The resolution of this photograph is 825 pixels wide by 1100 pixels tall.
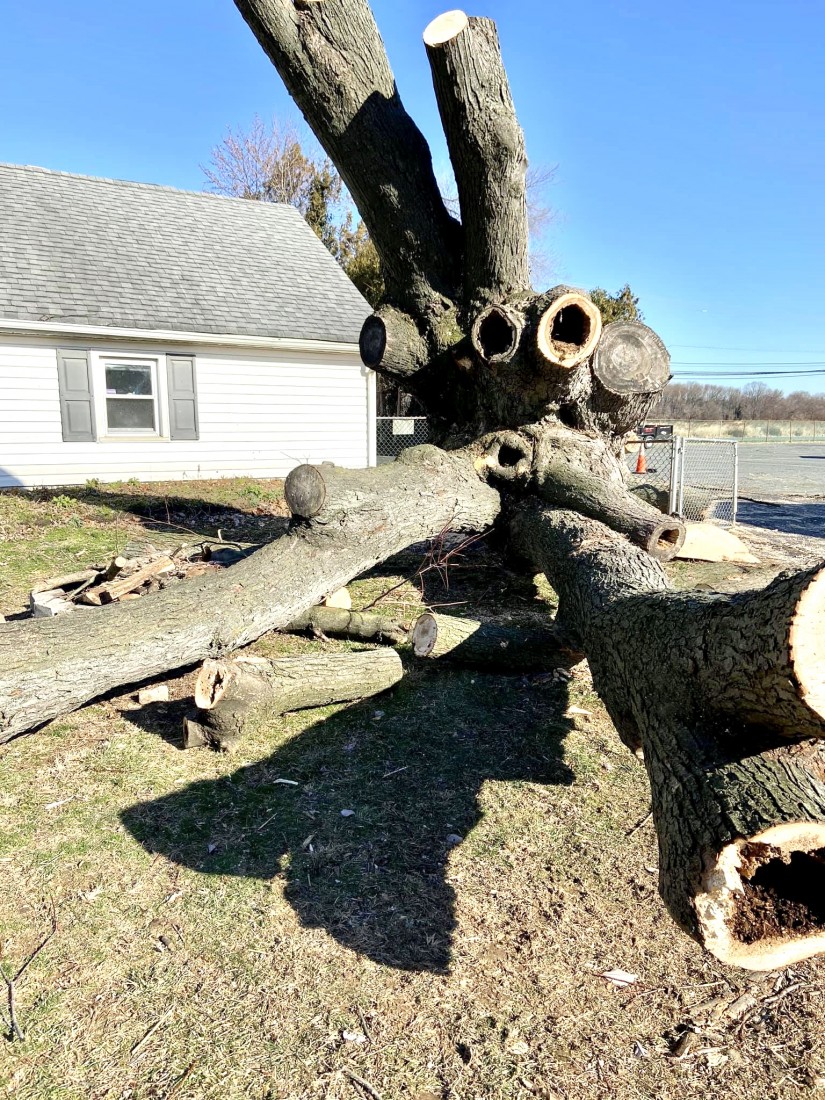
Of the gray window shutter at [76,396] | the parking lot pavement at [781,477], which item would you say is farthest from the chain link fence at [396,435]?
the parking lot pavement at [781,477]

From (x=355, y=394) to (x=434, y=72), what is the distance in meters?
9.11

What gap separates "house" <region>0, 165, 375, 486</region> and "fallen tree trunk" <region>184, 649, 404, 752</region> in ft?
31.0

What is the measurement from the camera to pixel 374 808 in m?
3.32

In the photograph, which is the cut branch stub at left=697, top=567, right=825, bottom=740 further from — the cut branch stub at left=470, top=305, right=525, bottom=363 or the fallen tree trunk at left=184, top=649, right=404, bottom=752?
the cut branch stub at left=470, top=305, right=525, bottom=363

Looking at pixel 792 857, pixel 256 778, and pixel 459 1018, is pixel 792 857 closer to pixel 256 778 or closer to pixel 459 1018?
pixel 459 1018

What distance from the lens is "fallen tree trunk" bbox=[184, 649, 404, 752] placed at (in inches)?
147

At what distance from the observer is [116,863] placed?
9.57ft

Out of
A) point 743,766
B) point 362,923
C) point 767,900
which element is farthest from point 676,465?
point 767,900

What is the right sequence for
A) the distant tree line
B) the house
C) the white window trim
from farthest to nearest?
the distant tree line → the white window trim → the house

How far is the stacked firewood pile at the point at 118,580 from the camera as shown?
5.32 metres

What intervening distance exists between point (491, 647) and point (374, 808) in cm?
160

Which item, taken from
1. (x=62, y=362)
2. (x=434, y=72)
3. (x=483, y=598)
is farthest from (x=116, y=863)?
(x=62, y=362)

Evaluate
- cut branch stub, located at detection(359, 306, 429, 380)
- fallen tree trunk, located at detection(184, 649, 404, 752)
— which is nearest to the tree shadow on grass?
fallen tree trunk, located at detection(184, 649, 404, 752)

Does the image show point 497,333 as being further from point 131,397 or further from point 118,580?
point 131,397
